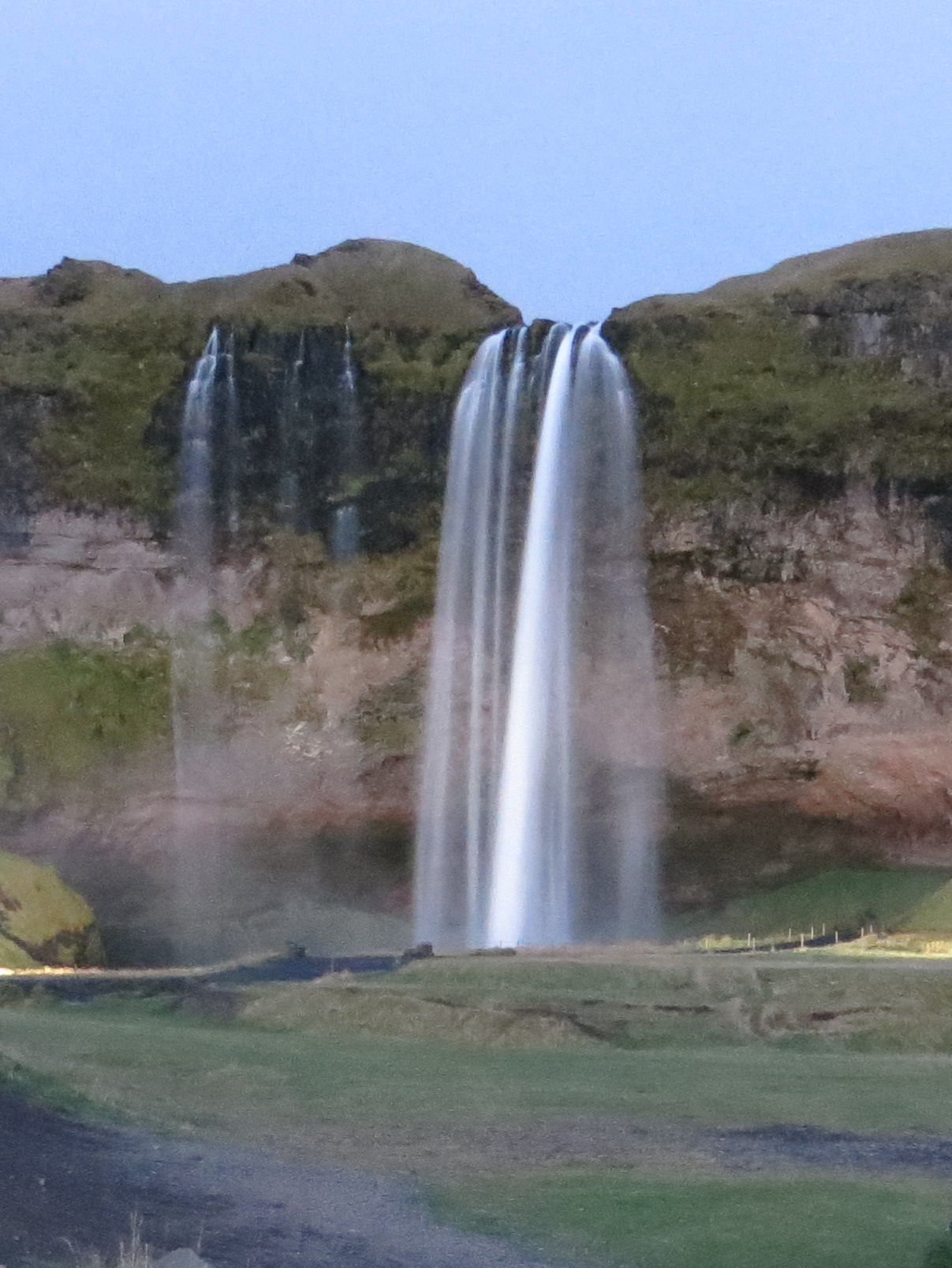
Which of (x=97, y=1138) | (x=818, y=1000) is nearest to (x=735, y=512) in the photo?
(x=818, y=1000)

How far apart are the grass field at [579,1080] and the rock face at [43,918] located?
13968 millimetres

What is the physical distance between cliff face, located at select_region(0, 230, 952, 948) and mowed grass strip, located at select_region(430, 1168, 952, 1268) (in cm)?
3180

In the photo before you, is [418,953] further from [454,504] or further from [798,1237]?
[798,1237]

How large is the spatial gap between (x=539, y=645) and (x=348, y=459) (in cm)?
731

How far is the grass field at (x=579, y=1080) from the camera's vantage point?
41.7ft

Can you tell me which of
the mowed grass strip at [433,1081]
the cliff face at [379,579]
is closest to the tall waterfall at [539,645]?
the cliff face at [379,579]

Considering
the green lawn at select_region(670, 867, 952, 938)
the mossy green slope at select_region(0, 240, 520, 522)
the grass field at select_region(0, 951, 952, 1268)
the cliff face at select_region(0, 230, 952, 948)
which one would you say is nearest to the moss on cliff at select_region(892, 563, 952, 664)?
the cliff face at select_region(0, 230, 952, 948)

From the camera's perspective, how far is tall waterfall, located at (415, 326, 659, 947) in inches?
1740

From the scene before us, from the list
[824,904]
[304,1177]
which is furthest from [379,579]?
[304,1177]

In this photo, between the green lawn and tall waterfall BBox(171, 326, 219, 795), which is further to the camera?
tall waterfall BBox(171, 326, 219, 795)

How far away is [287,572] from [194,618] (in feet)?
9.34

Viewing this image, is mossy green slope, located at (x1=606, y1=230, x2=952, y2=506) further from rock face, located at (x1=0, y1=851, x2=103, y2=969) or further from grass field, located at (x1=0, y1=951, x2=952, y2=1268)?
grass field, located at (x1=0, y1=951, x2=952, y2=1268)

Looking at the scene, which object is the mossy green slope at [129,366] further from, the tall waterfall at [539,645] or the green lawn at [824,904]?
the green lawn at [824,904]

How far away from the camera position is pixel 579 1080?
61.3 ft
